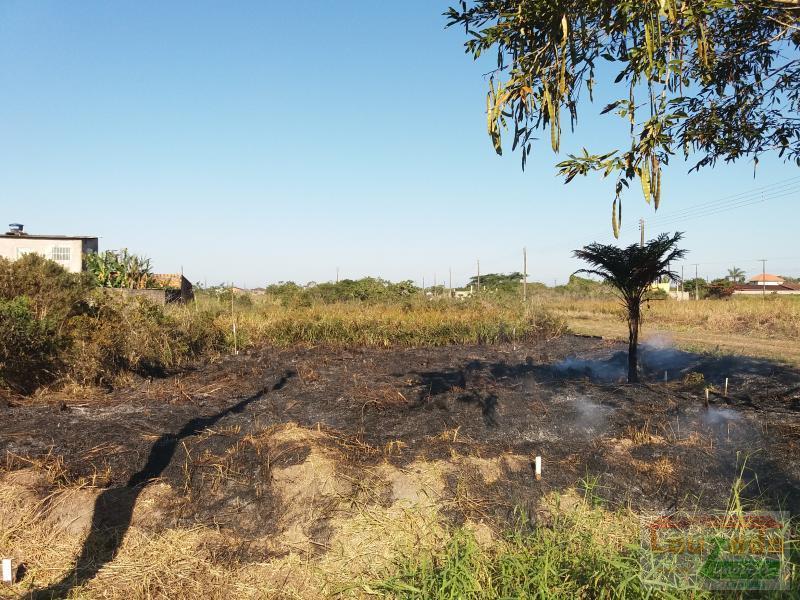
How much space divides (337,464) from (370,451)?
1.67 feet

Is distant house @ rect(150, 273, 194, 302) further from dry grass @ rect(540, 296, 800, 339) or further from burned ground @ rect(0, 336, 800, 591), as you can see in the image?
dry grass @ rect(540, 296, 800, 339)

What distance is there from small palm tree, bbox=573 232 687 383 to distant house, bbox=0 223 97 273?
22175 millimetres

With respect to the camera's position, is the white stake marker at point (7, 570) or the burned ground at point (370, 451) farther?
the burned ground at point (370, 451)

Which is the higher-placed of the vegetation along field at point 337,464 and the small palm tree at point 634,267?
the small palm tree at point 634,267

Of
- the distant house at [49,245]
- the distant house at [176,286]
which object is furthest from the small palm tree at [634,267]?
the distant house at [49,245]

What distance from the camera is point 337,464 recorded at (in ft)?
15.1

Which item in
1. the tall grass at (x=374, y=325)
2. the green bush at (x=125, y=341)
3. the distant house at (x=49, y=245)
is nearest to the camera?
the green bush at (x=125, y=341)

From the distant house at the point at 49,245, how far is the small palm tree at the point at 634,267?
72.8ft

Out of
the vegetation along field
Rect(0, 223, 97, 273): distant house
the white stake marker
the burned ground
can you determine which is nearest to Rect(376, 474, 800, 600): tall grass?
the vegetation along field

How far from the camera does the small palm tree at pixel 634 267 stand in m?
9.00

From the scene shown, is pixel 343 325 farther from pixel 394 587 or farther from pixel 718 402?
pixel 394 587

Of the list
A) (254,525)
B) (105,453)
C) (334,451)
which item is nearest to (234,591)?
(254,525)

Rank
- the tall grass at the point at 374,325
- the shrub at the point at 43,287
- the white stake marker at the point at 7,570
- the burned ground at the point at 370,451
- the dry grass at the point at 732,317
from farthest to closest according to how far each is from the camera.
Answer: the dry grass at the point at 732,317 → the tall grass at the point at 374,325 → the shrub at the point at 43,287 → the burned ground at the point at 370,451 → the white stake marker at the point at 7,570

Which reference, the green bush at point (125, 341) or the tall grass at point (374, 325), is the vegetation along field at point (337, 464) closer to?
the green bush at point (125, 341)
